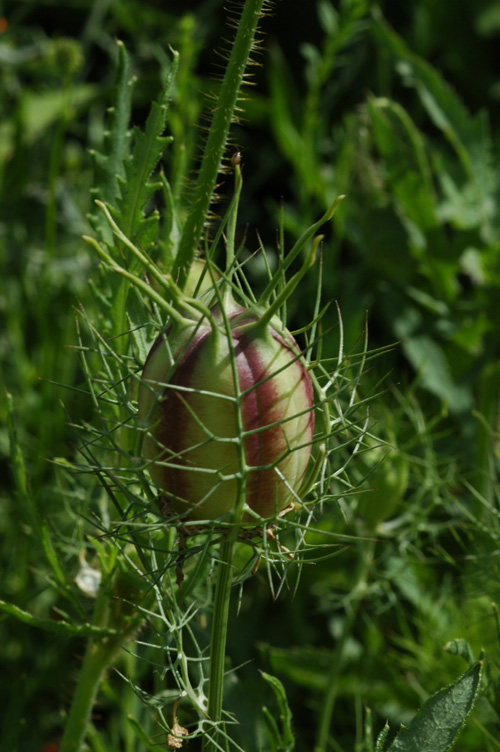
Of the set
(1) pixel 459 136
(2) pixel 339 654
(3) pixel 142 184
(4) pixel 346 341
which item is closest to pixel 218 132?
(3) pixel 142 184

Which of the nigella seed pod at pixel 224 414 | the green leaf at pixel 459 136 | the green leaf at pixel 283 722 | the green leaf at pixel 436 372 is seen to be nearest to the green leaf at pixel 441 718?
the green leaf at pixel 283 722

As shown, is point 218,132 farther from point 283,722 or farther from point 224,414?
point 283,722

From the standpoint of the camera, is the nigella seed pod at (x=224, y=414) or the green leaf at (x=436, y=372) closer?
the nigella seed pod at (x=224, y=414)

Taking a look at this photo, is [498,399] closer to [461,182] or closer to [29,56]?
[461,182]

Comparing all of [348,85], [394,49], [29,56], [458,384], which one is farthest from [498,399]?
[29,56]

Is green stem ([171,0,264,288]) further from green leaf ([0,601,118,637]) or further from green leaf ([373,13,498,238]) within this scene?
green leaf ([373,13,498,238])

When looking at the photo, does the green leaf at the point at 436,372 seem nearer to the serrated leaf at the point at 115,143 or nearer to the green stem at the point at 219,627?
the serrated leaf at the point at 115,143

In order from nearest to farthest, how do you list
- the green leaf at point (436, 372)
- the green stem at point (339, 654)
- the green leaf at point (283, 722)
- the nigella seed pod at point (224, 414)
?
the nigella seed pod at point (224, 414) < the green leaf at point (283, 722) < the green stem at point (339, 654) < the green leaf at point (436, 372)
